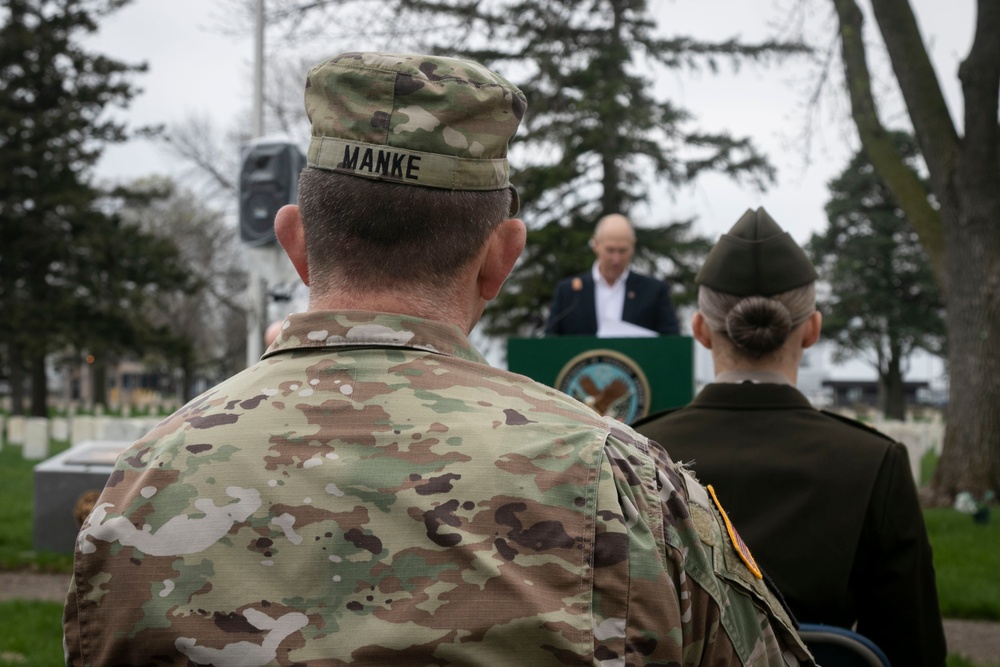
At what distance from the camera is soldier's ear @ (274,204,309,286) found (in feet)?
5.29

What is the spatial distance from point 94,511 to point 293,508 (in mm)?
300

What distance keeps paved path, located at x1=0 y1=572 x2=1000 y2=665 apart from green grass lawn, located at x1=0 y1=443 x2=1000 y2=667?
5.6 inches

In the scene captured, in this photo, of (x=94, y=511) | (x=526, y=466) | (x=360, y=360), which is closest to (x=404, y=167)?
(x=360, y=360)

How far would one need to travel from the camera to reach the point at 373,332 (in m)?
1.50

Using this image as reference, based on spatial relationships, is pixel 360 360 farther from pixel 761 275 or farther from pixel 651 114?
pixel 651 114

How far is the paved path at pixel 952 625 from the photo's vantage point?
229 inches

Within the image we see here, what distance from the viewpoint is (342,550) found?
134 cm

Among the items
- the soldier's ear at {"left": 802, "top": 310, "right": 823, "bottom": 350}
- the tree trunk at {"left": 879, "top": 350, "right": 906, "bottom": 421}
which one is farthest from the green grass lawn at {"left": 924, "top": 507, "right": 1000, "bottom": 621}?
the tree trunk at {"left": 879, "top": 350, "right": 906, "bottom": 421}

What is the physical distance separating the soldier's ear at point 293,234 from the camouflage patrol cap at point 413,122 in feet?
0.30

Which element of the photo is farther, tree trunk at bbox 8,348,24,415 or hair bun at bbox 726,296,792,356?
tree trunk at bbox 8,348,24,415

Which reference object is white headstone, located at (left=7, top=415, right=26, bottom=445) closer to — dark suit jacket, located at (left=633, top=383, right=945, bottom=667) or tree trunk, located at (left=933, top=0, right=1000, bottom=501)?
tree trunk, located at (left=933, top=0, right=1000, bottom=501)

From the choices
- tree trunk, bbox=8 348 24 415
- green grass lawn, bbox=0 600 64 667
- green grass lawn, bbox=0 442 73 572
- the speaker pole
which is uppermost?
the speaker pole

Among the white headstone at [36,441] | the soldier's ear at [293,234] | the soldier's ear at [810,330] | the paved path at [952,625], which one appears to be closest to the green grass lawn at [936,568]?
the paved path at [952,625]

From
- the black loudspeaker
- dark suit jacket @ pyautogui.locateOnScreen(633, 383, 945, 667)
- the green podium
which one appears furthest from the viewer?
the black loudspeaker
